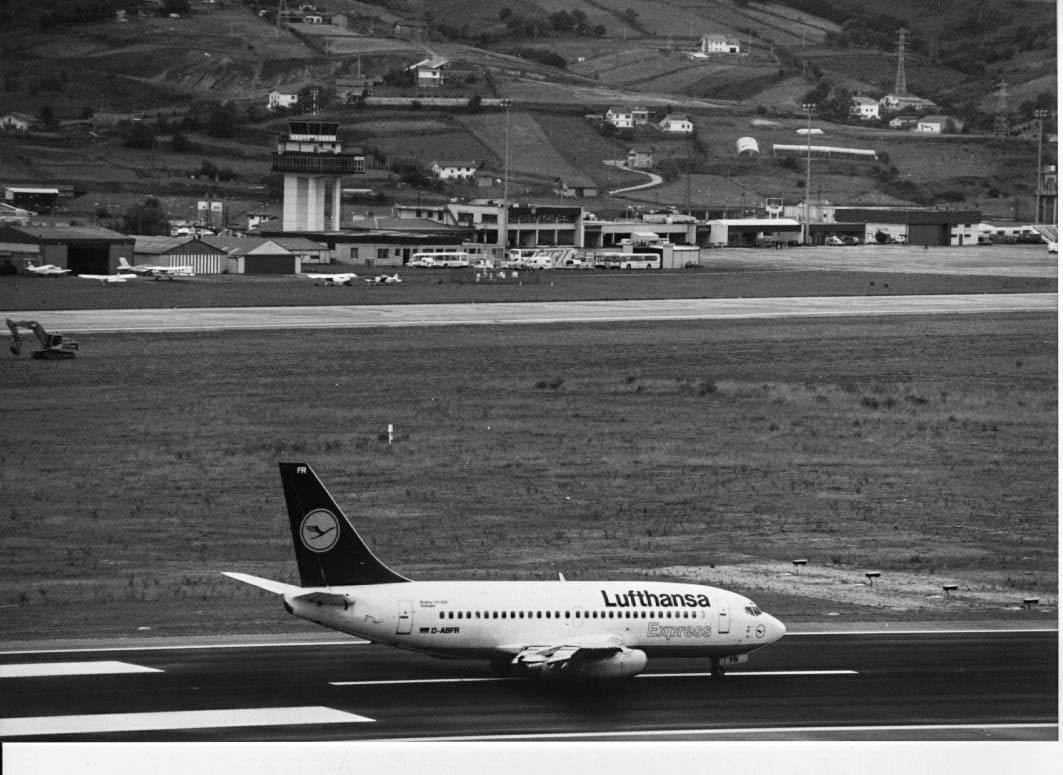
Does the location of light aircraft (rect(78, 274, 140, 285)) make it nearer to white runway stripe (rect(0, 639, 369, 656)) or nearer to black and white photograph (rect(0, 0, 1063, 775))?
black and white photograph (rect(0, 0, 1063, 775))

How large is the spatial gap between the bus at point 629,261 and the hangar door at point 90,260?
56.8 meters

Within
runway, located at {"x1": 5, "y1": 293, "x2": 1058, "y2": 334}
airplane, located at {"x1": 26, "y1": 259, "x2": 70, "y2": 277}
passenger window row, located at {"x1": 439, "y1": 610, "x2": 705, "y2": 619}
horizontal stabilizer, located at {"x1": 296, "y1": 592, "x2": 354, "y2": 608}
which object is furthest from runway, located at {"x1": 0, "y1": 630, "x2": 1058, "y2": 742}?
airplane, located at {"x1": 26, "y1": 259, "x2": 70, "y2": 277}

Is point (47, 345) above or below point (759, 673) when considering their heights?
above

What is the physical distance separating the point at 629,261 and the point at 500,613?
15326 cm

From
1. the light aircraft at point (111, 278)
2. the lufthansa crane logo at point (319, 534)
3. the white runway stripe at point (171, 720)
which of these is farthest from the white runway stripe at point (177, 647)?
the light aircraft at point (111, 278)

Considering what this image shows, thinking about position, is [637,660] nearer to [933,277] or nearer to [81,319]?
[81,319]

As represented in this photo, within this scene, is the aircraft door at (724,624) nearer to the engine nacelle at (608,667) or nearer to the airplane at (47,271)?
the engine nacelle at (608,667)

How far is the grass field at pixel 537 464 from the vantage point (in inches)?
2333

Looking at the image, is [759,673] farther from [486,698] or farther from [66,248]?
[66,248]

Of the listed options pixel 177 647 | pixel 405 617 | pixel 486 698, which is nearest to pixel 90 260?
pixel 177 647

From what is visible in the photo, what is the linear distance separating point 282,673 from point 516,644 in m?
6.67

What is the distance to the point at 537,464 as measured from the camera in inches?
3098

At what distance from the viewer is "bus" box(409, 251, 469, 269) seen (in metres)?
190

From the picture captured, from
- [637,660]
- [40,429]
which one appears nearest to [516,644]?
[637,660]
